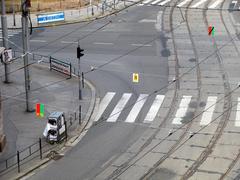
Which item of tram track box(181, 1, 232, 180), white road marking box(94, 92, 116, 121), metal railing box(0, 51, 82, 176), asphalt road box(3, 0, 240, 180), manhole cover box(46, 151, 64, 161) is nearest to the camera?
tram track box(181, 1, 232, 180)

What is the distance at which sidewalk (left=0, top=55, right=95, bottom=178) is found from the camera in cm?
3731

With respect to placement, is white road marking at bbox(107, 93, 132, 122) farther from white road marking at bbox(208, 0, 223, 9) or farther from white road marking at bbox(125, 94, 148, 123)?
white road marking at bbox(208, 0, 223, 9)

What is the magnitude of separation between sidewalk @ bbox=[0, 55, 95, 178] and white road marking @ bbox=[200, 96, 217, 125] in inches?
340

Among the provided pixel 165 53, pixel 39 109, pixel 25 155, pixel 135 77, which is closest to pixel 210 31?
pixel 165 53

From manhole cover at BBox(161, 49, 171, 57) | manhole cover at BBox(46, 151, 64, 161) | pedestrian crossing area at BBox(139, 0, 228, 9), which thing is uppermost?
pedestrian crossing area at BBox(139, 0, 228, 9)

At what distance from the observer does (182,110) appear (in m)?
41.2

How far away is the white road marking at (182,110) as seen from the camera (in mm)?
39438

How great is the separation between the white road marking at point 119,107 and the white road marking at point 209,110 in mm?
6371

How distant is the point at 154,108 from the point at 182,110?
7.17 ft

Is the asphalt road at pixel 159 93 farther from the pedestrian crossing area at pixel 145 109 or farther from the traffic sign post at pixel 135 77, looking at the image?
the traffic sign post at pixel 135 77

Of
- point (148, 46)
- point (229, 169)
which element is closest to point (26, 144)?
point (229, 169)

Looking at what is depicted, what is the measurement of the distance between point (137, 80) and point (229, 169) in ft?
56.9

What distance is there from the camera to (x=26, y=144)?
118 ft

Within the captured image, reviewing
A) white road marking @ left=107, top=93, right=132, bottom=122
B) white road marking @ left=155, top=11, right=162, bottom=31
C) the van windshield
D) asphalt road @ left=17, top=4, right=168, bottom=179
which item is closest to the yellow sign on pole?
asphalt road @ left=17, top=4, right=168, bottom=179
